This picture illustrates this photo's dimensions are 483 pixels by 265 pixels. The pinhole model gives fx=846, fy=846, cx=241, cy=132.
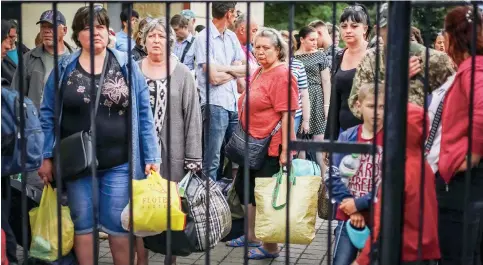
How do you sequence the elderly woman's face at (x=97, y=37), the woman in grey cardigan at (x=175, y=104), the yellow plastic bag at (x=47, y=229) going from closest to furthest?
the yellow plastic bag at (x=47, y=229) < the elderly woman's face at (x=97, y=37) < the woman in grey cardigan at (x=175, y=104)

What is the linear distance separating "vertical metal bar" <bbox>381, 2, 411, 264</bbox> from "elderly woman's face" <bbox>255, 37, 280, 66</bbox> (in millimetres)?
2867

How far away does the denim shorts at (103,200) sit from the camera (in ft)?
16.1

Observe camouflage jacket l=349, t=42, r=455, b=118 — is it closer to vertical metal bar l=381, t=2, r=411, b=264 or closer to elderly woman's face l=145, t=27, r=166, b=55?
vertical metal bar l=381, t=2, r=411, b=264

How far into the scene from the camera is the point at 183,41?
9.53m

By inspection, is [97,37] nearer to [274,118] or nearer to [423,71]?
[274,118]

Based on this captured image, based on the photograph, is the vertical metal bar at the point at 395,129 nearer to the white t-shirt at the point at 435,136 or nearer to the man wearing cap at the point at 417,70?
the man wearing cap at the point at 417,70

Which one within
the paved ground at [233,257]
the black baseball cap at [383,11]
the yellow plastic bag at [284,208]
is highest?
the black baseball cap at [383,11]

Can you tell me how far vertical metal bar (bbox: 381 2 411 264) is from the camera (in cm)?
343

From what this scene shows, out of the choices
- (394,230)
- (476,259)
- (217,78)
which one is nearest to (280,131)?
(217,78)

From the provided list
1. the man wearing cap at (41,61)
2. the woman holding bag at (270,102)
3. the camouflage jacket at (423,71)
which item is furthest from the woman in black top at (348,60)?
the man wearing cap at (41,61)

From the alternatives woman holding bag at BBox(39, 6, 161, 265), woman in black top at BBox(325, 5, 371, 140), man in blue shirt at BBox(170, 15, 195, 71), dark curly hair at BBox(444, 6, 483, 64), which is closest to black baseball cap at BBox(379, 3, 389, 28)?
dark curly hair at BBox(444, 6, 483, 64)

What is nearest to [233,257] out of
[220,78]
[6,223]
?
[220,78]

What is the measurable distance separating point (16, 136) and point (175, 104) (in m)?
2.04

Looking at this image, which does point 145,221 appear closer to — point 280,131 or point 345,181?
point 345,181
